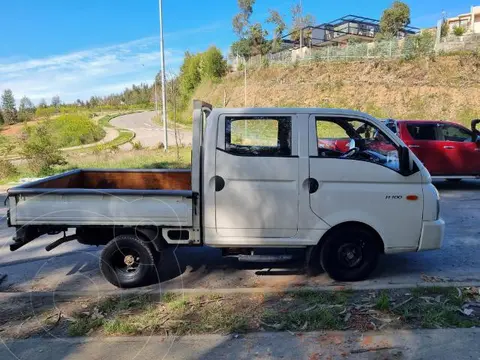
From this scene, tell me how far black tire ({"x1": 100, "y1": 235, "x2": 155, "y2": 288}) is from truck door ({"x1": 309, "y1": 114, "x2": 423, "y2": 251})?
1995 mm

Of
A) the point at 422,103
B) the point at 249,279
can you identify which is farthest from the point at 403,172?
the point at 422,103

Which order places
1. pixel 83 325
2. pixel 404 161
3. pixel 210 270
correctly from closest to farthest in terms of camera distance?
pixel 83 325 → pixel 404 161 → pixel 210 270

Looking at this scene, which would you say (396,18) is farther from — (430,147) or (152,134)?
(430,147)

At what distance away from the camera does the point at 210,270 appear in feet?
18.4

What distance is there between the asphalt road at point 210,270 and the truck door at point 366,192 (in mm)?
700

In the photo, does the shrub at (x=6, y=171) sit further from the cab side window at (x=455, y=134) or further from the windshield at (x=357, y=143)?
the cab side window at (x=455, y=134)

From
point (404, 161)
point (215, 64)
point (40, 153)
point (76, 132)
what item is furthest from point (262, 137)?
point (215, 64)

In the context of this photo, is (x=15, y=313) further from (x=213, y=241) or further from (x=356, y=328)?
(x=356, y=328)

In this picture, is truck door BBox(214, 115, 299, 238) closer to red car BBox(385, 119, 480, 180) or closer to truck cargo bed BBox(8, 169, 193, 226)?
truck cargo bed BBox(8, 169, 193, 226)

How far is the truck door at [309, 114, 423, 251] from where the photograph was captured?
4.63 meters

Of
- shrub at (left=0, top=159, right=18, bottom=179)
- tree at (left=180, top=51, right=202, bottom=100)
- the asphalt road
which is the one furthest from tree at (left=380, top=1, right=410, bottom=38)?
the asphalt road

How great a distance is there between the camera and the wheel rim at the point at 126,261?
4898mm

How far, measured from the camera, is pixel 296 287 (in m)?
4.79

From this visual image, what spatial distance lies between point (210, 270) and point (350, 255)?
1.87 metres
